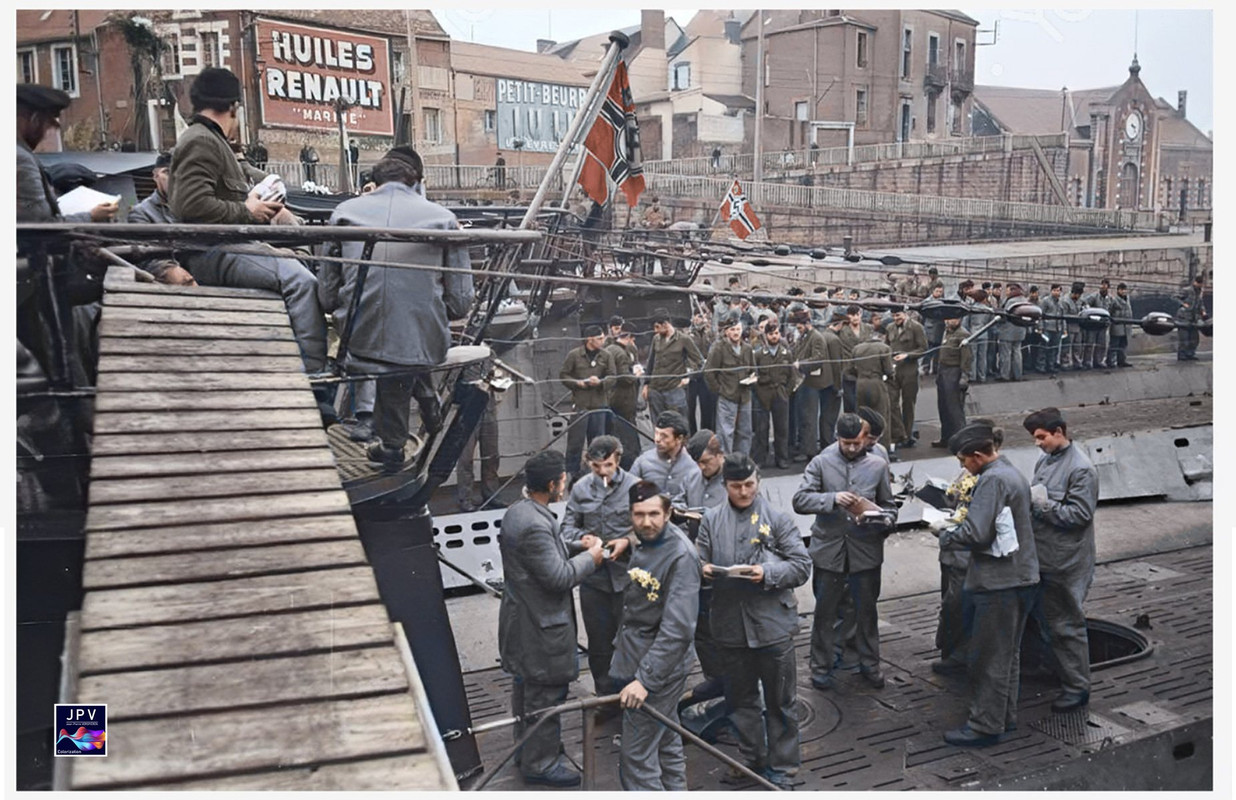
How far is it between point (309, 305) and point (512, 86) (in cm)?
227

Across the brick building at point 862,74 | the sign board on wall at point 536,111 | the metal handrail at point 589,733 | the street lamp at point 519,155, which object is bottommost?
the metal handrail at point 589,733

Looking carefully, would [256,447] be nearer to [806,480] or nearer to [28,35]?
[28,35]

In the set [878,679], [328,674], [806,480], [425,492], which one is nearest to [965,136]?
Answer: [806,480]

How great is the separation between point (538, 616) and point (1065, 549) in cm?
300

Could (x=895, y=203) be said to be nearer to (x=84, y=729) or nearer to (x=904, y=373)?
(x=904, y=373)

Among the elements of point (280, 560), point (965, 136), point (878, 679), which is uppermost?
point (965, 136)

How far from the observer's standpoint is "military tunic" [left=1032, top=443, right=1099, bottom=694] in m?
5.95

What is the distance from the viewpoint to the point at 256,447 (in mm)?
3633

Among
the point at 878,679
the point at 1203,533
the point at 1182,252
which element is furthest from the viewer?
the point at 1203,533

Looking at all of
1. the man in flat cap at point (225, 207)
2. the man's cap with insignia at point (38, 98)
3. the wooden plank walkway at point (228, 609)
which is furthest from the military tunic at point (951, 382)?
the man's cap with insignia at point (38, 98)

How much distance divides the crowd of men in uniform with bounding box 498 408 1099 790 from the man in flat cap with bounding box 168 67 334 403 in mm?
1325

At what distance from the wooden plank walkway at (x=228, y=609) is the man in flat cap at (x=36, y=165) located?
40.6 inches

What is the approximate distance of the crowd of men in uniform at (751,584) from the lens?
4828 millimetres

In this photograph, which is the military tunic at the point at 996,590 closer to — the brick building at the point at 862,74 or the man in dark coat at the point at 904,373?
the brick building at the point at 862,74
